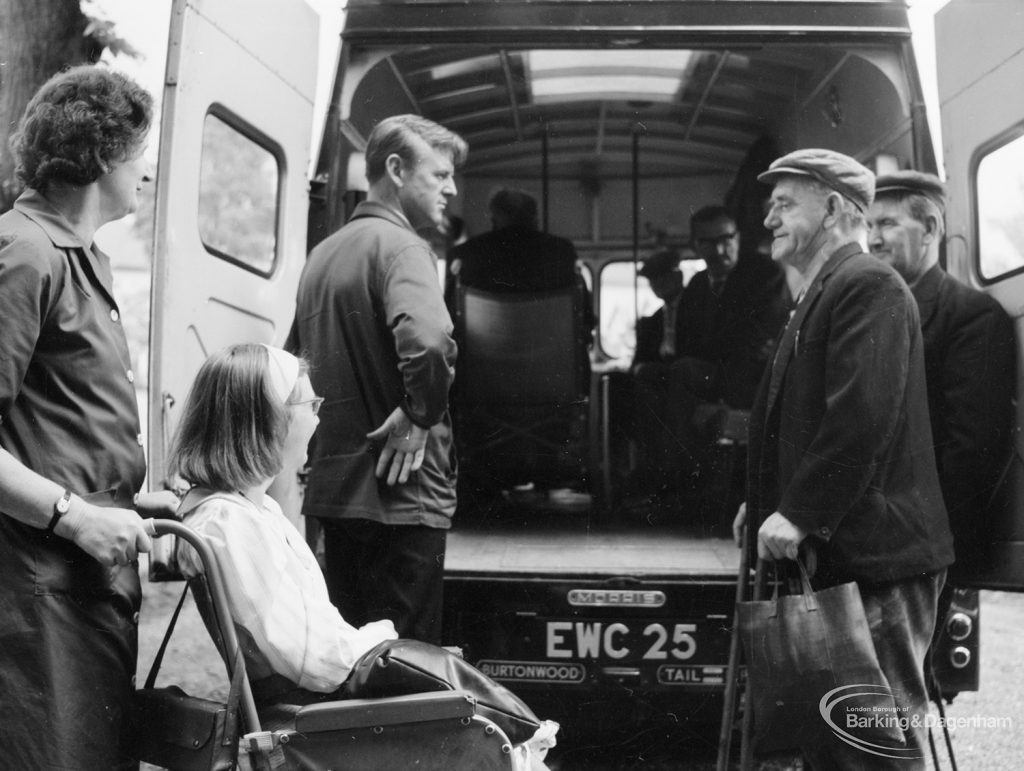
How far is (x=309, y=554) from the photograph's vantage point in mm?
2127

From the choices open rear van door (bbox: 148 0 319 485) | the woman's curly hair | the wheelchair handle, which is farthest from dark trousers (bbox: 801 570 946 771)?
the woman's curly hair

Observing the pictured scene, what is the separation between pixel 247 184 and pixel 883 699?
8.39 ft

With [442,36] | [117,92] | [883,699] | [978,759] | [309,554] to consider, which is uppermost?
[442,36]

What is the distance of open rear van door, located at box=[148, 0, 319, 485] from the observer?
2982mm

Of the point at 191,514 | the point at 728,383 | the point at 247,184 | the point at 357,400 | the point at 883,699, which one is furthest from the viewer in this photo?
the point at 728,383

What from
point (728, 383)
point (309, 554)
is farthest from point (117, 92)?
point (728, 383)

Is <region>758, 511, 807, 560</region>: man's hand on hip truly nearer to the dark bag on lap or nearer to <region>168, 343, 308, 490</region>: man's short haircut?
the dark bag on lap

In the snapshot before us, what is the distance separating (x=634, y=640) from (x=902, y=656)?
2.91 ft

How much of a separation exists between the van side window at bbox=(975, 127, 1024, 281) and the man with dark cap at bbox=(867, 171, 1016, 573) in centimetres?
21

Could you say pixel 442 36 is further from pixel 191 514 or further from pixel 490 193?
pixel 490 193

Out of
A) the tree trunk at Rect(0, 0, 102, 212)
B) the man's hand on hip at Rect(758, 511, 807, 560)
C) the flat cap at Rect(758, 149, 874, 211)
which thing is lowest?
the man's hand on hip at Rect(758, 511, 807, 560)

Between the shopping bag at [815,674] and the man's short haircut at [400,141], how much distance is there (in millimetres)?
1557

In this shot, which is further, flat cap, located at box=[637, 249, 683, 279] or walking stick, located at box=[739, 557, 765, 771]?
flat cap, located at box=[637, 249, 683, 279]

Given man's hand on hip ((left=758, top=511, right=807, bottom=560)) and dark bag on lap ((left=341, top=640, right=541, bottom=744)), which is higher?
man's hand on hip ((left=758, top=511, right=807, bottom=560))
